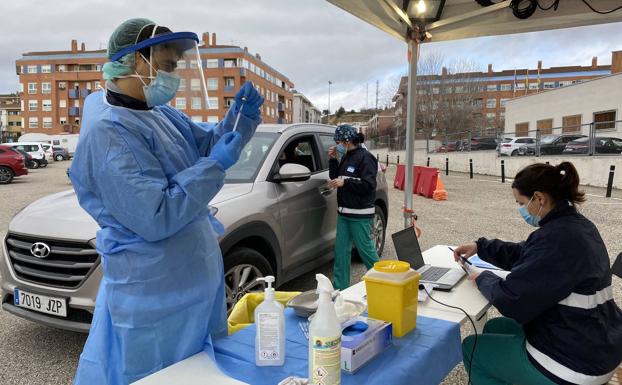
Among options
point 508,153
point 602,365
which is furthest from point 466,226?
point 508,153

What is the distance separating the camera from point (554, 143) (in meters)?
19.2

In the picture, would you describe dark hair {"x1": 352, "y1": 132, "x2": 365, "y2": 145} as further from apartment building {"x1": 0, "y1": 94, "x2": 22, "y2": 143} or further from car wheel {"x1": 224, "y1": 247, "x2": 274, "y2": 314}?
apartment building {"x1": 0, "y1": 94, "x2": 22, "y2": 143}

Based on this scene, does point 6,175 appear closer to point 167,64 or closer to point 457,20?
point 457,20

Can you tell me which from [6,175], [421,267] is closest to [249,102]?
[421,267]

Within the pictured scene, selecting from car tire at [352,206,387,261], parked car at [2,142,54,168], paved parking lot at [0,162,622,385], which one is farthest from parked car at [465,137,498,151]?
parked car at [2,142,54,168]

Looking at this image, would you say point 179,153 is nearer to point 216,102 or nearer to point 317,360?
point 216,102

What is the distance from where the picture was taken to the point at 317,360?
4.36ft

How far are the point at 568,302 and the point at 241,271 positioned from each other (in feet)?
7.47

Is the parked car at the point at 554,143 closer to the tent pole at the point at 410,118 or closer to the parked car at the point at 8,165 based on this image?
the tent pole at the point at 410,118

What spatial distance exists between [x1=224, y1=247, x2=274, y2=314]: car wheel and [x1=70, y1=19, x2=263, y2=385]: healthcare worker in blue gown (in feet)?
5.14

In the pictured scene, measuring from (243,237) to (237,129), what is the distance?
162cm

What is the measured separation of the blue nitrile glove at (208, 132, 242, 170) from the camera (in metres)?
1.63

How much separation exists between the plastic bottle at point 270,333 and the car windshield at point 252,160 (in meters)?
2.43

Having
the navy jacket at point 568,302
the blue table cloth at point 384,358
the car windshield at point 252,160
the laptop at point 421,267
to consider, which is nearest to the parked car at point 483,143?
the car windshield at point 252,160
